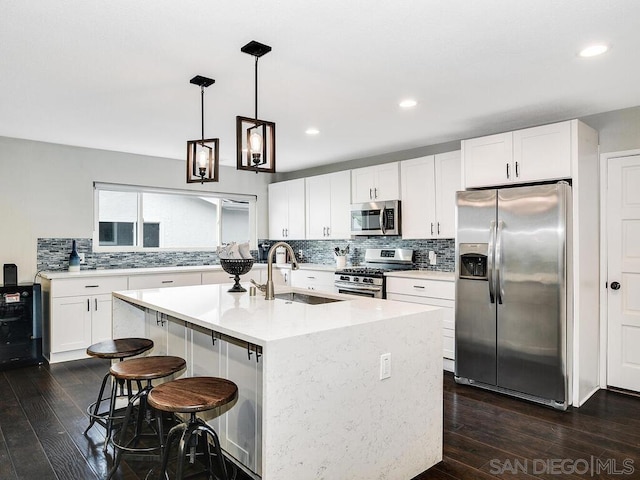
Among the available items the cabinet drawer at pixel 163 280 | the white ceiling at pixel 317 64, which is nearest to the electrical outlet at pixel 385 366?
the white ceiling at pixel 317 64

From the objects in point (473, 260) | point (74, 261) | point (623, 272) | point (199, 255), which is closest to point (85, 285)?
point (74, 261)

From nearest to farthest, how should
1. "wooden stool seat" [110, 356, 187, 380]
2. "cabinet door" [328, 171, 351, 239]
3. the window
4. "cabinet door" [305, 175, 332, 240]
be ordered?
"wooden stool seat" [110, 356, 187, 380], the window, "cabinet door" [328, 171, 351, 239], "cabinet door" [305, 175, 332, 240]

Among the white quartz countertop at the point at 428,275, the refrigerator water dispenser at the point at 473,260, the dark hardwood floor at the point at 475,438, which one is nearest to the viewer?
the dark hardwood floor at the point at 475,438

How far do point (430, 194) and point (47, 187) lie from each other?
4.32 metres

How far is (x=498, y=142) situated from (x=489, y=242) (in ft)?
2.97

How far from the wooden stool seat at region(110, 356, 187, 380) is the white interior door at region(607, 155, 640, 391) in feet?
11.6

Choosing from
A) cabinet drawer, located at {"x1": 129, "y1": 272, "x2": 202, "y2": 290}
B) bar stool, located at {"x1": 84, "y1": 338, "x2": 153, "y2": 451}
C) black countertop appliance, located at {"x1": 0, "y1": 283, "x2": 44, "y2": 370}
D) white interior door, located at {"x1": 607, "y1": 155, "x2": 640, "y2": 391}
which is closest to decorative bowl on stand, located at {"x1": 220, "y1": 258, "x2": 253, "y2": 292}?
bar stool, located at {"x1": 84, "y1": 338, "x2": 153, "y2": 451}

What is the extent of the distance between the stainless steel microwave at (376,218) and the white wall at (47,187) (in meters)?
2.74

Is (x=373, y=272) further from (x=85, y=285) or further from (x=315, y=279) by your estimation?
(x=85, y=285)

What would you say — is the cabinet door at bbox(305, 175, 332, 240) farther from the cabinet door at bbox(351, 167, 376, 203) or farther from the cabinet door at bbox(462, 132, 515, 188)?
the cabinet door at bbox(462, 132, 515, 188)

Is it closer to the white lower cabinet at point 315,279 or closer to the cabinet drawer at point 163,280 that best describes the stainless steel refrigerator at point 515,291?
the white lower cabinet at point 315,279

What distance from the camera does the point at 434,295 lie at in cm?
422

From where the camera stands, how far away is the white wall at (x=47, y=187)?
466 cm

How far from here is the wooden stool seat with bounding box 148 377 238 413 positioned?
5.90 ft
